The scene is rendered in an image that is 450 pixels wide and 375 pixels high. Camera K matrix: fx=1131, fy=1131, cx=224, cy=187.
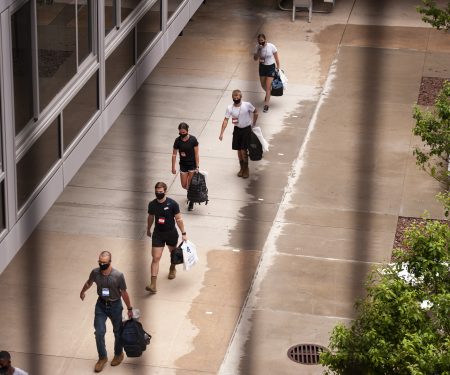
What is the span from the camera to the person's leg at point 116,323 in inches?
368

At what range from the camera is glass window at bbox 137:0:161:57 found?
444 inches

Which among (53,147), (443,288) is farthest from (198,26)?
(443,288)

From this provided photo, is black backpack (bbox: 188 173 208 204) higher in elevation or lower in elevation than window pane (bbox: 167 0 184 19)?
lower

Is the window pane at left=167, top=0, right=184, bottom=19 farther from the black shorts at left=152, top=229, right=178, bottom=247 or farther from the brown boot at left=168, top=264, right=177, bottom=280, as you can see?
the brown boot at left=168, top=264, right=177, bottom=280

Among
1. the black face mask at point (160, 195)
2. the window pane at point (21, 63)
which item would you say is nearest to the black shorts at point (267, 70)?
the black face mask at point (160, 195)

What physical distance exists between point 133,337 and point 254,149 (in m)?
4.60

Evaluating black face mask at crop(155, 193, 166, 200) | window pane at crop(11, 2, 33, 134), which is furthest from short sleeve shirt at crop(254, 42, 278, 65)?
window pane at crop(11, 2, 33, 134)

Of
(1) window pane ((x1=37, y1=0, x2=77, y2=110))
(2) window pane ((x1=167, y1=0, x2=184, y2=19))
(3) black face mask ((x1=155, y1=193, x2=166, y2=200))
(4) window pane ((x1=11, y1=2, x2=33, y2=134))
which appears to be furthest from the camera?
(2) window pane ((x1=167, y1=0, x2=184, y2=19))

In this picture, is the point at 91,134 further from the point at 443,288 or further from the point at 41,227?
the point at 443,288

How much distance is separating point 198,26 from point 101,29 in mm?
10105

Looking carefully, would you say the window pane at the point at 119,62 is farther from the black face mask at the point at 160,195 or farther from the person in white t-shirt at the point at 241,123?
the person in white t-shirt at the point at 241,123

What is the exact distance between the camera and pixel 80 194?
13031mm

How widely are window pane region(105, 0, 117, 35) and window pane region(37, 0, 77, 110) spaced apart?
2.02ft

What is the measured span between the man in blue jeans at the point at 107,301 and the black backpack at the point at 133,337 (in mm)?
69
